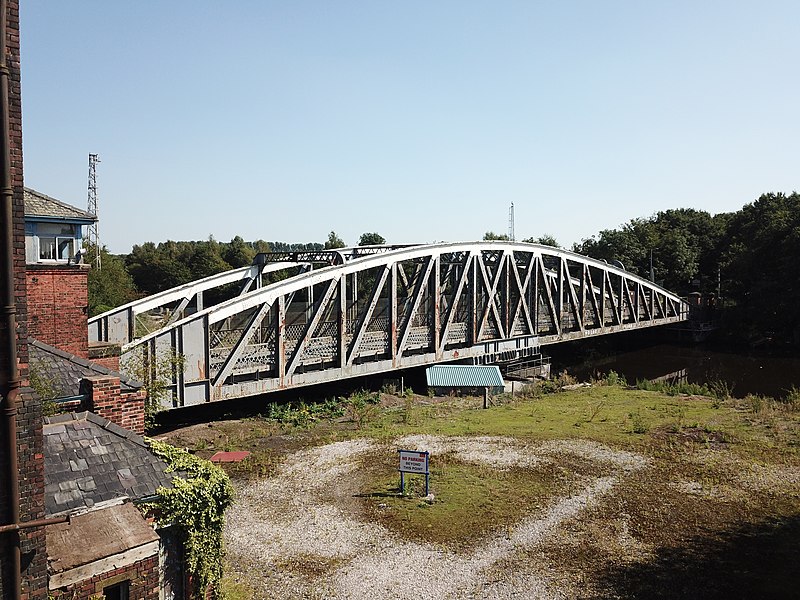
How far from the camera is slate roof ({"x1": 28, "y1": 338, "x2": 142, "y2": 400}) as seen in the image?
33.1 ft

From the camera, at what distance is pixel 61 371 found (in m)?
10.5

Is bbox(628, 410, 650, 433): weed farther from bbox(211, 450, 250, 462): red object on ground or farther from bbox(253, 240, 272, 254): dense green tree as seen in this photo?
bbox(253, 240, 272, 254): dense green tree

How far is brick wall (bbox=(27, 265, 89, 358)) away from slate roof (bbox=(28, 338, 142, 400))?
2.30 m

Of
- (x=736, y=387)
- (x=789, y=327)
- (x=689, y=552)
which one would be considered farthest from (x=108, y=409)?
(x=789, y=327)

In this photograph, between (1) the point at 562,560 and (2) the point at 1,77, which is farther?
(1) the point at 562,560

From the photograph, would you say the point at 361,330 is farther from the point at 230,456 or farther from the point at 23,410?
the point at 23,410

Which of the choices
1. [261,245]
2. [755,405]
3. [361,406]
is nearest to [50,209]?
[361,406]

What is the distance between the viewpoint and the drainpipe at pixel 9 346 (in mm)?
5684

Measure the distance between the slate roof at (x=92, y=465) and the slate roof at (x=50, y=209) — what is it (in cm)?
812

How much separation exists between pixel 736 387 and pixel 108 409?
3387 cm

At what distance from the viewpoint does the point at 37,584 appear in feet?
19.6

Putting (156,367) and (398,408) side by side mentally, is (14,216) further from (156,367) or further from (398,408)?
(398,408)

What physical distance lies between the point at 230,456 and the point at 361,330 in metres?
8.72

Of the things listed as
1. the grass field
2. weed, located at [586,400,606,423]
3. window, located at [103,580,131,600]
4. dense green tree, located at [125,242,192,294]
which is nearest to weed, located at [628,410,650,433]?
the grass field
